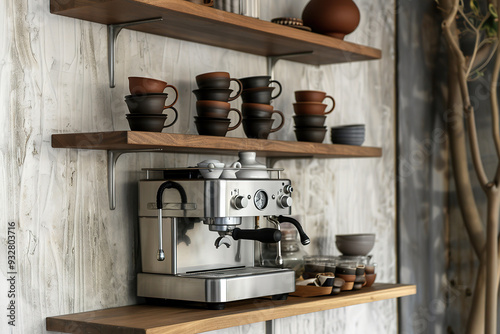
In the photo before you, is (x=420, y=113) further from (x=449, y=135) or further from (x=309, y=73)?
(x=309, y=73)

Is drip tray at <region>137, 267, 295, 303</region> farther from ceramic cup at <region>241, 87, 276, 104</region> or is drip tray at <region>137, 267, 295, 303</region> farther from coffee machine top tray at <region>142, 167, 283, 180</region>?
ceramic cup at <region>241, 87, 276, 104</region>

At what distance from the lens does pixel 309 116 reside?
2.24 meters

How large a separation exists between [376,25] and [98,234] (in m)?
1.58

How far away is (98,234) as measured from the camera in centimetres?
186

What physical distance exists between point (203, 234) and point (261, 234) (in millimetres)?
195

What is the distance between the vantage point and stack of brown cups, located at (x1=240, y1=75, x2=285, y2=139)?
2043 mm

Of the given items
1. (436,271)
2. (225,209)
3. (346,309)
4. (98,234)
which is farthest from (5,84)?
(436,271)

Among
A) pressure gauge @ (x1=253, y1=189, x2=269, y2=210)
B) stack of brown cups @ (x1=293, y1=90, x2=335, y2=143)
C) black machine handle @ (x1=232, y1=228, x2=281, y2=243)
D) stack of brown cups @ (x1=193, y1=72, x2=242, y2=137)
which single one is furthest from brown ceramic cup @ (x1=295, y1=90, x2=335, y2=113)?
black machine handle @ (x1=232, y1=228, x2=281, y2=243)

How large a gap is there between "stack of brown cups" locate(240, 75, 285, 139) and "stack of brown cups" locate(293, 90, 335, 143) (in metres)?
0.20

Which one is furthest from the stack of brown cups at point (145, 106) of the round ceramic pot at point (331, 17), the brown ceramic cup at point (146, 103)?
the round ceramic pot at point (331, 17)

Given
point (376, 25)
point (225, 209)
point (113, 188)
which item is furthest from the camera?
point (376, 25)

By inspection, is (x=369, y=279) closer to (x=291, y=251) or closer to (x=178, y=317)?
(x=291, y=251)

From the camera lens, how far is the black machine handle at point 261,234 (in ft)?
5.74

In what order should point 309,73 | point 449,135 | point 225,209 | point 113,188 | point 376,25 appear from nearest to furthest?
point 225,209 → point 113,188 → point 309,73 → point 376,25 → point 449,135
